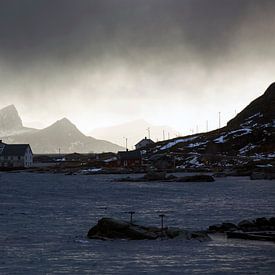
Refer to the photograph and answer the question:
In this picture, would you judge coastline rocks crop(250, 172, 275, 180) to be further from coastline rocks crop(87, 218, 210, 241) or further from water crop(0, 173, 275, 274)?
coastline rocks crop(87, 218, 210, 241)

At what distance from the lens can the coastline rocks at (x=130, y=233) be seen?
4244cm

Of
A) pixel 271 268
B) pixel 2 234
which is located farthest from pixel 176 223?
pixel 271 268

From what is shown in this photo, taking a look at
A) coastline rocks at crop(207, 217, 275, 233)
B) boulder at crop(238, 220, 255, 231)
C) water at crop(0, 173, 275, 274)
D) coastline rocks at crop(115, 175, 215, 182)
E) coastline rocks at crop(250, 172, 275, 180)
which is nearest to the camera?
water at crop(0, 173, 275, 274)

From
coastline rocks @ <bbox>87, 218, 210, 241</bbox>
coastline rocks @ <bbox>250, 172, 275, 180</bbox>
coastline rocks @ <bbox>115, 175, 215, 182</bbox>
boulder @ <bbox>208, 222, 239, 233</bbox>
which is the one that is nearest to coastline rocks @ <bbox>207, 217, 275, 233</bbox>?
boulder @ <bbox>208, 222, 239, 233</bbox>

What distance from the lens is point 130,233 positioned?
139ft

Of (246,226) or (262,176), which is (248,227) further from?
(262,176)

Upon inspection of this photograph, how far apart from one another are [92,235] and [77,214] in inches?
782

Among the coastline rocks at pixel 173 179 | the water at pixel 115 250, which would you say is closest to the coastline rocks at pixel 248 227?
the water at pixel 115 250

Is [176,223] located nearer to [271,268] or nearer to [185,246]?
[185,246]

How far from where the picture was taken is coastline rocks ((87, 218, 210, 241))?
42438 millimetres

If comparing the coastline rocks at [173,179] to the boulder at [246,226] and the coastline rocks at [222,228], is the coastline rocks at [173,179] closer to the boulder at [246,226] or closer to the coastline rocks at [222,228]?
the boulder at [246,226]

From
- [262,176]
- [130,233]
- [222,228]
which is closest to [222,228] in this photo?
[222,228]

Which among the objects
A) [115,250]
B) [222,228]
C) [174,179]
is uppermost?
[174,179]

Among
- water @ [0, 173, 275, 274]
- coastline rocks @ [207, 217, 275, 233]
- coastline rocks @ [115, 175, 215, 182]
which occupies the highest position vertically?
coastline rocks @ [115, 175, 215, 182]
